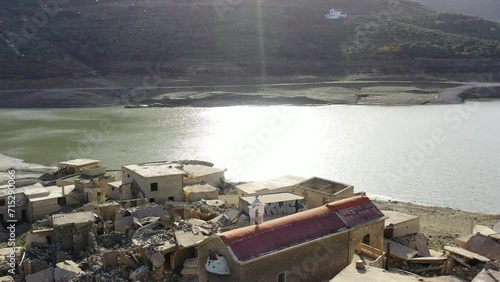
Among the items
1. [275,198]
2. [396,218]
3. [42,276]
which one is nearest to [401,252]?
[396,218]

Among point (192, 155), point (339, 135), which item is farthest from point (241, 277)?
point (339, 135)

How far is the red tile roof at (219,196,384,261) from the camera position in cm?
1040

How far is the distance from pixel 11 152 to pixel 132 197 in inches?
787

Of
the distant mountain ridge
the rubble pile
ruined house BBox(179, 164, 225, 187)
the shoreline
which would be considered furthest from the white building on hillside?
the distant mountain ridge

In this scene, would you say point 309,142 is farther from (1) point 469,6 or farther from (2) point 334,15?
(1) point 469,6

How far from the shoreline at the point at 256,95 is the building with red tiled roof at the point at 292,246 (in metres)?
45.2

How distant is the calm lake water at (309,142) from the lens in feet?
89.8

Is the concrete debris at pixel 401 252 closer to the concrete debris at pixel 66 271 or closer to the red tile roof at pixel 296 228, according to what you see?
the red tile roof at pixel 296 228

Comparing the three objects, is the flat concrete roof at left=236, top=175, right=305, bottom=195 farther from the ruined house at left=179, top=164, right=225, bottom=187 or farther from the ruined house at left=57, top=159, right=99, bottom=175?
the ruined house at left=57, top=159, right=99, bottom=175

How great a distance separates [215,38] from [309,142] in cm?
4651

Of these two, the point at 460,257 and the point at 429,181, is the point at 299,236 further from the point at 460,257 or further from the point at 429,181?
the point at 429,181

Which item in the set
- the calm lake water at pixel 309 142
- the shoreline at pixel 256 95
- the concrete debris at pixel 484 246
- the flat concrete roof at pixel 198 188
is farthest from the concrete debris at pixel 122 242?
the shoreline at pixel 256 95

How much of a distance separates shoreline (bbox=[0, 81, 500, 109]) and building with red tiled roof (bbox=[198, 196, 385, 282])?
1779 inches

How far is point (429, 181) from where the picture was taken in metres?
26.9
